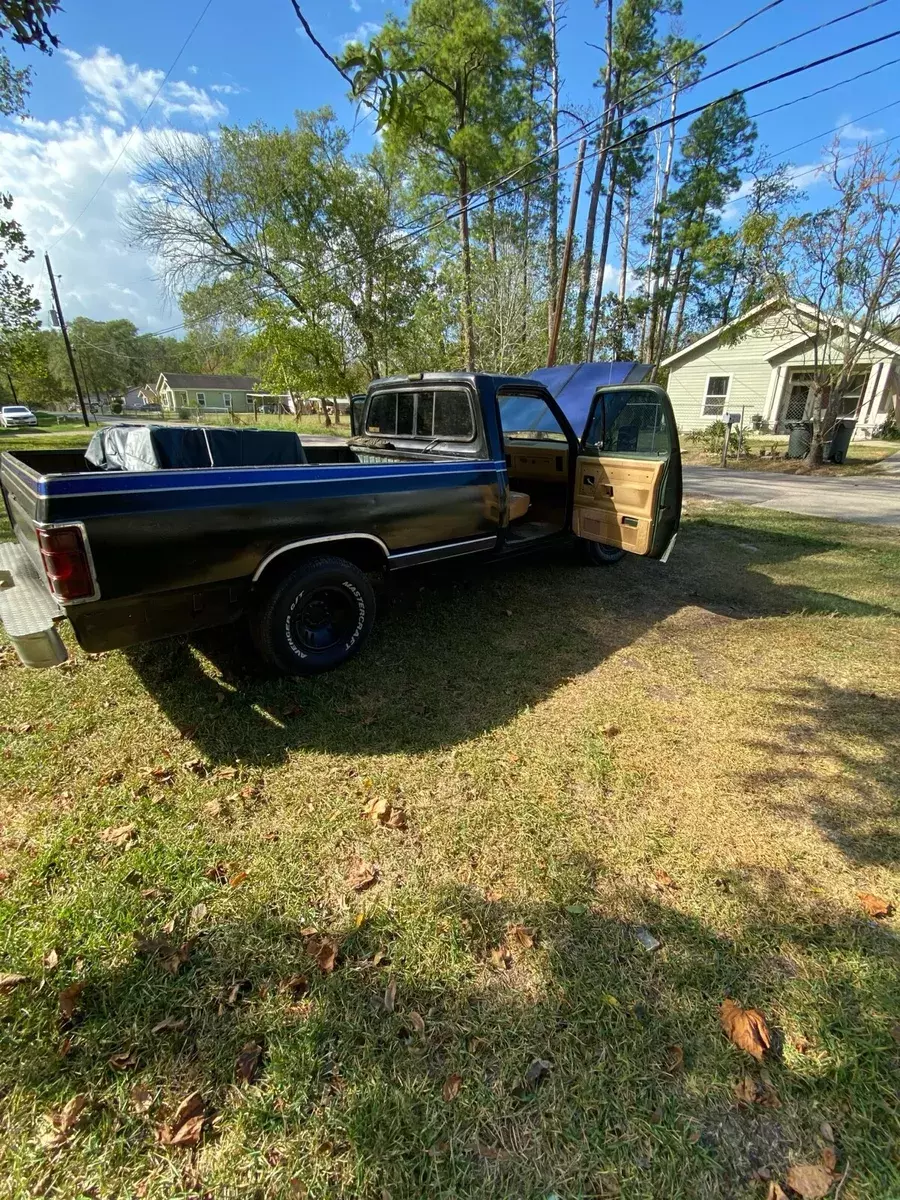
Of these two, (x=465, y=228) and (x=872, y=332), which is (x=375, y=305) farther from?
(x=872, y=332)

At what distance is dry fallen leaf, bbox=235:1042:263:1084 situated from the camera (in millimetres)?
1570

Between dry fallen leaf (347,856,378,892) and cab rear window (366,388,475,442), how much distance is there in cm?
331

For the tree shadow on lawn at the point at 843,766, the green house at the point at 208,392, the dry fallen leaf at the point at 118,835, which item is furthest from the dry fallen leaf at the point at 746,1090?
the green house at the point at 208,392

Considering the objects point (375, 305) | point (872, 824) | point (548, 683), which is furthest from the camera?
point (375, 305)

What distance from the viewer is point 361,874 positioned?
225 cm

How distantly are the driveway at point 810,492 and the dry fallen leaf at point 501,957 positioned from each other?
32.5ft

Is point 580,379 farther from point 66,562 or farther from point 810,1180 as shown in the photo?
point 810,1180

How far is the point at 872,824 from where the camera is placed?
99.3 inches

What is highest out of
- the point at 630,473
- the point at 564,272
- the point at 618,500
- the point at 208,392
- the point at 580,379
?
the point at 564,272

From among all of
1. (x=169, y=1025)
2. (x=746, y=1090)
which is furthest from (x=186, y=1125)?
(x=746, y=1090)

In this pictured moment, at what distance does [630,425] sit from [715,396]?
75.8ft

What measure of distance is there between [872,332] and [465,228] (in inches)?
505

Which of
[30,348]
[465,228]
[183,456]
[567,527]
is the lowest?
[567,527]

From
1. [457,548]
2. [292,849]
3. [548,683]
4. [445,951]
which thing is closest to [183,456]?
[457,548]
